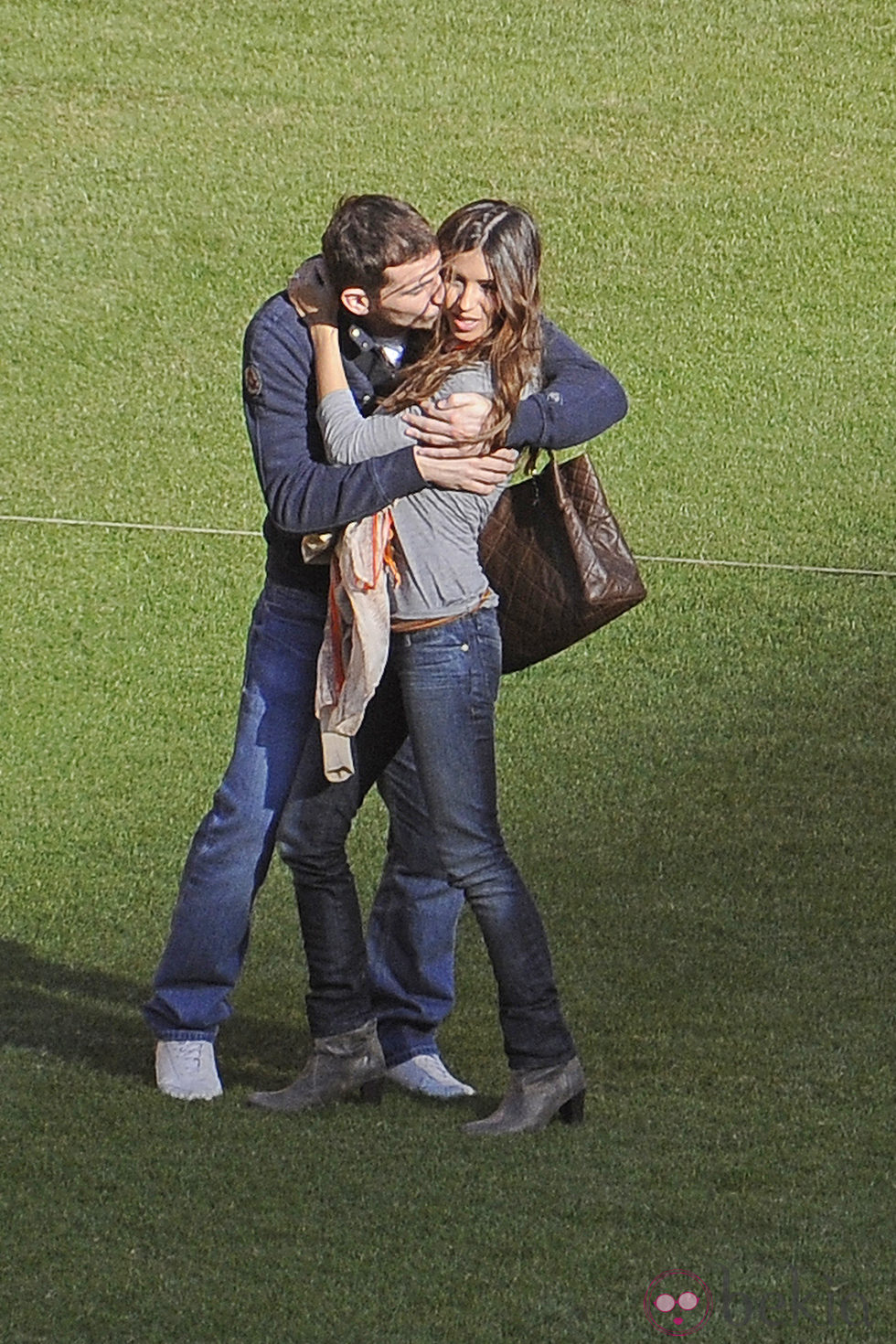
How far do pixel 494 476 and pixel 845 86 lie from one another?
25.6 feet

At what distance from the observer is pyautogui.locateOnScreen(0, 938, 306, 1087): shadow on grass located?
3.95 m

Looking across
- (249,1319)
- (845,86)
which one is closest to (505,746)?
(249,1319)

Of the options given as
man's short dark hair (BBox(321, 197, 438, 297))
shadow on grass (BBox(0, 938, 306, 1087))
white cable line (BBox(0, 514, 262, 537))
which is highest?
man's short dark hair (BBox(321, 197, 438, 297))

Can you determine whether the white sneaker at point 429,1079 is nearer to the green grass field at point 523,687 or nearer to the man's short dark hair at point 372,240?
the green grass field at point 523,687

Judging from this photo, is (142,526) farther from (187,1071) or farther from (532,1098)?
(532,1098)

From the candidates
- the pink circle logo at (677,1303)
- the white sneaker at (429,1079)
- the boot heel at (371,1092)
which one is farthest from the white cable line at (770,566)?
the pink circle logo at (677,1303)

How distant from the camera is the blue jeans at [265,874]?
362 cm

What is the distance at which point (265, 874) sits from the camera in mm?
3754

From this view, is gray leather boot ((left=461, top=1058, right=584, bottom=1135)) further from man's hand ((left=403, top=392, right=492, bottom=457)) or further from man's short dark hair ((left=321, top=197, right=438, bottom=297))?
man's short dark hair ((left=321, top=197, right=438, bottom=297))

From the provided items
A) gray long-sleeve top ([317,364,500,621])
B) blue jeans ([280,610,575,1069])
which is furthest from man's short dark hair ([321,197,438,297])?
blue jeans ([280,610,575,1069])

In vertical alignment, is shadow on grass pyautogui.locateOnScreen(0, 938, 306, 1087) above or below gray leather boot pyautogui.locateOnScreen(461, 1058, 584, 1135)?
below

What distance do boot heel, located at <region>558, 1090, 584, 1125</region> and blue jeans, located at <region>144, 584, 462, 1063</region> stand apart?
1.22 feet

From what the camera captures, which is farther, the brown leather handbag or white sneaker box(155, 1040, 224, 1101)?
white sneaker box(155, 1040, 224, 1101)

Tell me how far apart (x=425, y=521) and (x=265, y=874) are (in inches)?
28.7
